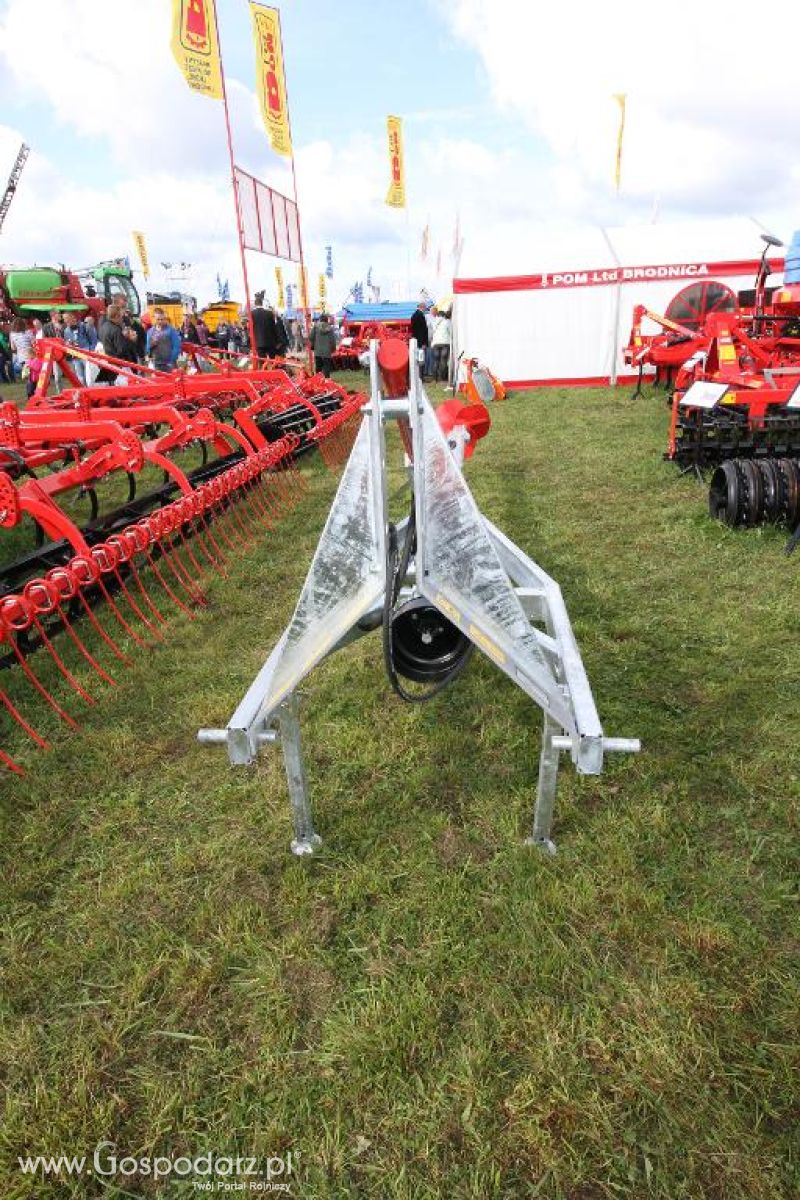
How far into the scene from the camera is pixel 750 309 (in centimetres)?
1004

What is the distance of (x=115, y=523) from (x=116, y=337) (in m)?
6.61

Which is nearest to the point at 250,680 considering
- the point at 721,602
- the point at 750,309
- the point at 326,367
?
the point at 721,602

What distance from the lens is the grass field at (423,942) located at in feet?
5.20

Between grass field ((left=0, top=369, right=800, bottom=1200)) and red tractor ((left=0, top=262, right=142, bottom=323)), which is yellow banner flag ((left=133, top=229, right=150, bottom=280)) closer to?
red tractor ((left=0, top=262, right=142, bottom=323))

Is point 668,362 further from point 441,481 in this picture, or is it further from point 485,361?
point 441,481

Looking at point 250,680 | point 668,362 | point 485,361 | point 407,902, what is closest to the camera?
point 407,902

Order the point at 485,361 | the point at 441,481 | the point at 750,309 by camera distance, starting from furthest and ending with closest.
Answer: the point at 485,361, the point at 750,309, the point at 441,481

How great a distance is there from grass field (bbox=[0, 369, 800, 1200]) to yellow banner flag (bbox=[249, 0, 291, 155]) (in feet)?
44.0

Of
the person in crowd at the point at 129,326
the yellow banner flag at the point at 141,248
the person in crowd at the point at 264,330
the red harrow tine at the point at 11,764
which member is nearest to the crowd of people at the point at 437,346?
the person in crowd at the point at 264,330

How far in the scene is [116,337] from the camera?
10141 mm

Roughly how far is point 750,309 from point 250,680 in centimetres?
994

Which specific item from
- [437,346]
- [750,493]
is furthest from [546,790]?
[437,346]

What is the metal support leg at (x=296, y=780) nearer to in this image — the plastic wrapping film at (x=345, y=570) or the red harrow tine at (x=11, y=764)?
the plastic wrapping film at (x=345, y=570)

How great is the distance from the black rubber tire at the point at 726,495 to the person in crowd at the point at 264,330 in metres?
8.84
